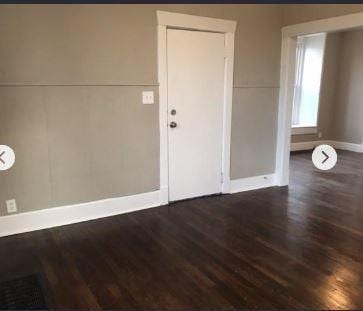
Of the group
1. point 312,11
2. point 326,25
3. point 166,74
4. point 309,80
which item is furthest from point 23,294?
point 309,80

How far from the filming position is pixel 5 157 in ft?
9.14

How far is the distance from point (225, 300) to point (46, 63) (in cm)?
237

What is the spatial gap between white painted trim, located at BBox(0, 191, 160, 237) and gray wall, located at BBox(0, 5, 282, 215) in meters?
0.07

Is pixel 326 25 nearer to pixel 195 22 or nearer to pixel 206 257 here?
pixel 195 22

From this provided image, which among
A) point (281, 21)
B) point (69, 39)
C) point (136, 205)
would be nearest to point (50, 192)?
point (136, 205)

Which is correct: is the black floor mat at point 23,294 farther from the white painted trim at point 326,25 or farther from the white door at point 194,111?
the white painted trim at point 326,25

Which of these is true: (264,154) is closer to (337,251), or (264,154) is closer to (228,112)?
(228,112)

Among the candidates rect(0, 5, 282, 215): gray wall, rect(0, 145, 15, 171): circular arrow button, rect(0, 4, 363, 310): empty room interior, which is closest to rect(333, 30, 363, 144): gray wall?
rect(0, 4, 363, 310): empty room interior

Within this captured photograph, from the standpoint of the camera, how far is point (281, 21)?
4.05 m

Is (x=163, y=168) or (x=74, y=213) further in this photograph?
(x=163, y=168)

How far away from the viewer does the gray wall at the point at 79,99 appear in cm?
278

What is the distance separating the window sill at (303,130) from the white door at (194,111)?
3.33 metres

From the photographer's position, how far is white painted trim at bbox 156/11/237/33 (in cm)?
330

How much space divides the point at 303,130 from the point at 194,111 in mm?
3936
